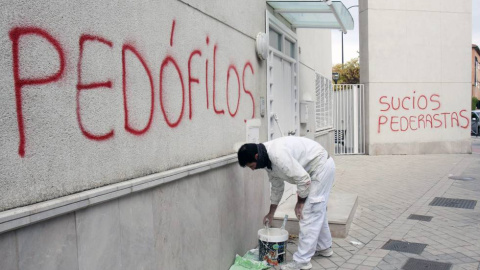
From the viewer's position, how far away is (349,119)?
14.8 m

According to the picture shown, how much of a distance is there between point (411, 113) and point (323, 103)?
11.4 feet

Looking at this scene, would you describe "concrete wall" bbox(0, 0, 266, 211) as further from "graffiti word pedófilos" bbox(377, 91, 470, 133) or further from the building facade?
"graffiti word pedófilos" bbox(377, 91, 470, 133)

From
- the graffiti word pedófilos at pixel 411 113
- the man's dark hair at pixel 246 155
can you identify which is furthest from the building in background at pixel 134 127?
the graffiti word pedófilos at pixel 411 113

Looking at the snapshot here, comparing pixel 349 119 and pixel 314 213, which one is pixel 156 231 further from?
pixel 349 119

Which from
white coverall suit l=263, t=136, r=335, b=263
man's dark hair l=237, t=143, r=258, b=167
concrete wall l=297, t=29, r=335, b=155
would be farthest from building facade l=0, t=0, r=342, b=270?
concrete wall l=297, t=29, r=335, b=155

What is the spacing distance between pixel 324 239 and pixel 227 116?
1.80 meters

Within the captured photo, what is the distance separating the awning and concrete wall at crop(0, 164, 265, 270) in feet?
9.44

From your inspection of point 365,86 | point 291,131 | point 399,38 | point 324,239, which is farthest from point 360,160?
point 324,239

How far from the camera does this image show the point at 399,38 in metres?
14.3

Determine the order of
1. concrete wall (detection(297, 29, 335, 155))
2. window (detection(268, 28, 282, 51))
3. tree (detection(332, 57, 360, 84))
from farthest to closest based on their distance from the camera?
tree (detection(332, 57, 360, 84))
concrete wall (detection(297, 29, 335, 155))
window (detection(268, 28, 282, 51))

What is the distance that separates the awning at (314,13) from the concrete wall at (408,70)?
7.09m

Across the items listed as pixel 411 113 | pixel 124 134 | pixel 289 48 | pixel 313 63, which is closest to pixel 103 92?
pixel 124 134

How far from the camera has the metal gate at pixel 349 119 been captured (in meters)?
14.6

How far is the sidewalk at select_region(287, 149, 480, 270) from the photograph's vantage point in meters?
4.73
